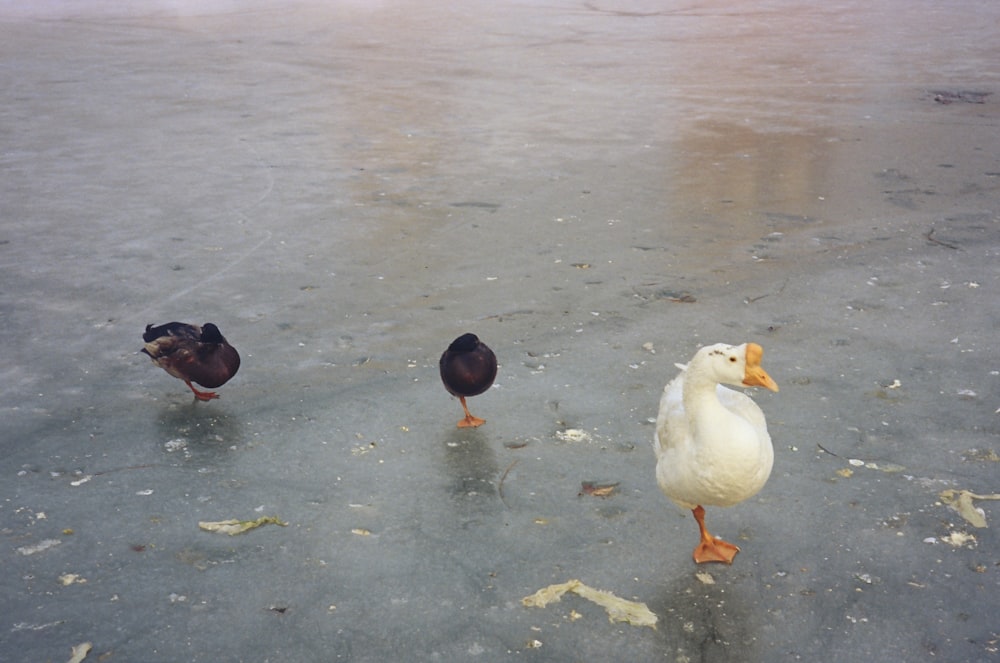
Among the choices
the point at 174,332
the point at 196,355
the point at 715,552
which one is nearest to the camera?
the point at 715,552

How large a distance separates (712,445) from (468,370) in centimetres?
145

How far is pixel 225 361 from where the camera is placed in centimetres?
491

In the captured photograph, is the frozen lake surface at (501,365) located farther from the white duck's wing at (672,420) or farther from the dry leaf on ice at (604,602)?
the white duck's wing at (672,420)

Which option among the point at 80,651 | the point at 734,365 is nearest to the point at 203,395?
the point at 80,651

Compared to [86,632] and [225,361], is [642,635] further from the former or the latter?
[225,361]

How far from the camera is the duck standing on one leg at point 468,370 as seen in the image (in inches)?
182

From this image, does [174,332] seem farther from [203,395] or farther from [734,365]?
[734,365]

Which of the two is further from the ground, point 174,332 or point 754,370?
point 754,370

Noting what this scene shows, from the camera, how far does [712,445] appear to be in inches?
138

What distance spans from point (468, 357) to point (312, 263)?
2.48 m

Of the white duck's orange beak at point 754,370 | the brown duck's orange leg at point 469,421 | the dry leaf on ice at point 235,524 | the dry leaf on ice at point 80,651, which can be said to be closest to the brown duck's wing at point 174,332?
the dry leaf on ice at point 235,524

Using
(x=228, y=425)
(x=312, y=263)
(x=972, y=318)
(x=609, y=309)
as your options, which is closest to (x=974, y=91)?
(x=972, y=318)

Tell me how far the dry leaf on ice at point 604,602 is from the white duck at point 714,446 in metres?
0.37

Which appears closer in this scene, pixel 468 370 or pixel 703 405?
pixel 703 405
